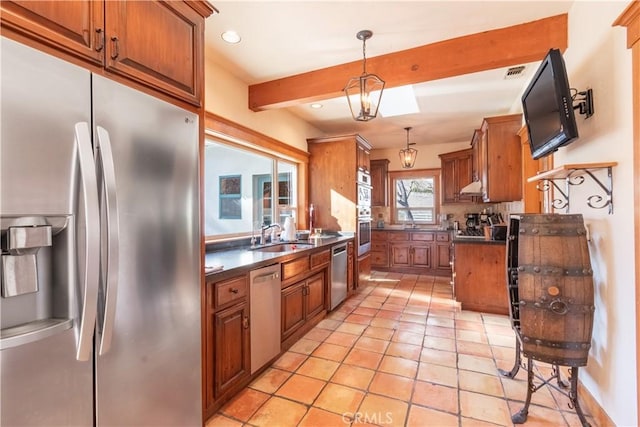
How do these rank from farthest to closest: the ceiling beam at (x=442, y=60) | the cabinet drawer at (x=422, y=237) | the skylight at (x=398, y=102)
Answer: the cabinet drawer at (x=422, y=237), the skylight at (x=398, y=102), the ceiling beam at (x=442, y=60)

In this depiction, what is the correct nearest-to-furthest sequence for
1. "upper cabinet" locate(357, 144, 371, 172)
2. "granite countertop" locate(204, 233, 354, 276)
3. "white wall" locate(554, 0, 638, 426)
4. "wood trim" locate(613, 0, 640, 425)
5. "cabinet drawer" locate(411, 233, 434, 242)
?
"wood trim" locate(613, 0, 640, 425), "white wall" locate(554, 0, 638, 426), "granite countertop" locate(204, 233, 354, 276), "upper cabinet" locate(357, 144, 371, 172), "cabinet drawer" locate(411, 233, 434, 242)

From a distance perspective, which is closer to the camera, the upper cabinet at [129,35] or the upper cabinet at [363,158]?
the upper cabinet at [129,35]

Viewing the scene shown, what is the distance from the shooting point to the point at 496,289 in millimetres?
Result: 3441

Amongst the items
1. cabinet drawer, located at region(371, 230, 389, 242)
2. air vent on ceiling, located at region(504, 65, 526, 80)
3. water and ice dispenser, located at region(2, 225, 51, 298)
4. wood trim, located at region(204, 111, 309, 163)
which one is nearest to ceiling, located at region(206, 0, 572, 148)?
air vent on ceiling, located at region(504, 65, 526, 80)

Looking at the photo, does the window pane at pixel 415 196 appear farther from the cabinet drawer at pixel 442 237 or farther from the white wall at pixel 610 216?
the white wall at pixel 610 216

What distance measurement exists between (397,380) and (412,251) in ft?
12.2

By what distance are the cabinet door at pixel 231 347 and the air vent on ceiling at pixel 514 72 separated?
10.9ft

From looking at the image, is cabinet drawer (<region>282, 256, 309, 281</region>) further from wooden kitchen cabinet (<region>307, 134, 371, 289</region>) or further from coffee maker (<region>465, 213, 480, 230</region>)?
coffee maker (<region>465, 213, 480, 230</region>)

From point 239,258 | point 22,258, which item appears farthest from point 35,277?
point 239,258

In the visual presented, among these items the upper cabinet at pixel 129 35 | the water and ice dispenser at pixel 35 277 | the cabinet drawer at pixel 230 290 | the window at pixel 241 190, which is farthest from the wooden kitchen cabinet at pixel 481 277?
the water and ice dispenser at pixel 35 277

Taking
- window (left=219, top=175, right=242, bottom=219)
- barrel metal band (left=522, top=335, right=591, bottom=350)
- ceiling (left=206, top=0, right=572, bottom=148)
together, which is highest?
ceiling (left=206, top=0, right=572, bottom=148)

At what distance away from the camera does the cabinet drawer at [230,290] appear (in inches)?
68.4

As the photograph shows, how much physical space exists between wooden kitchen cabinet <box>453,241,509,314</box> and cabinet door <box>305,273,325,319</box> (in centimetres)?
174

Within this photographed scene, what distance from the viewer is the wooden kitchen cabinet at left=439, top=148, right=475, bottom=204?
5258 mm
